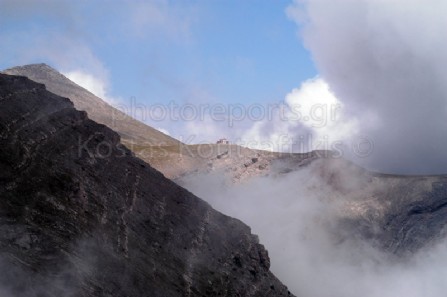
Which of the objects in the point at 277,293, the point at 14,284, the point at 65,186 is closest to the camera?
the point at 14,284

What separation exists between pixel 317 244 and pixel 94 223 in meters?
87.6

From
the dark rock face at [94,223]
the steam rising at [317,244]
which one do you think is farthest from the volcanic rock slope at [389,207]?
the dark rock face at [94,223]

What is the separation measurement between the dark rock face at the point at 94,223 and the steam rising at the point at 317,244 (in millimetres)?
60777

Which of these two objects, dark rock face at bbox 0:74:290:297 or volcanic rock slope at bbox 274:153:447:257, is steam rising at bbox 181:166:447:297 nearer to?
volcanic rock slope at bbox 274:153:447:257

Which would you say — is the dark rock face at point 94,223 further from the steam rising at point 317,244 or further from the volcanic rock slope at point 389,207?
the volcanic rock slope at point 389,207

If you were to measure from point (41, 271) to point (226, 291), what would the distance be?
1789 cm

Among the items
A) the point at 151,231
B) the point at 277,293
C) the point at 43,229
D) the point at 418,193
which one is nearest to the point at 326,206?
the point at 418,193

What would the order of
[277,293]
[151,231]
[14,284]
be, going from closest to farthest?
[14,284] < [151,231] < [277,293]

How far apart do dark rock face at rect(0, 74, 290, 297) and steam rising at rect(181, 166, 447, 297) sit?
60.8 m

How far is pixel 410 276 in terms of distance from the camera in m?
129

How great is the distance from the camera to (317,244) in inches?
5059

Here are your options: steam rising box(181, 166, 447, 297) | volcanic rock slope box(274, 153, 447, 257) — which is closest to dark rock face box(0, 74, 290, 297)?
steam rising box(181, 166, 447, 297)

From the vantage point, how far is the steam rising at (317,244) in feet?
397

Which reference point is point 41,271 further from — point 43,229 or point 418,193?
point 418,193
